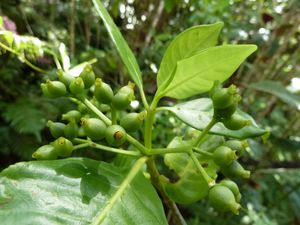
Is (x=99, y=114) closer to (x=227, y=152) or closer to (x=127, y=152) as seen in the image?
(x=127, y=152)

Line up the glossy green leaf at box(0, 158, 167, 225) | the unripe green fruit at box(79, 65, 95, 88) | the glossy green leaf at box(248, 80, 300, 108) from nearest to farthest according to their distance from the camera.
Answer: the glossy green leaf at box(0, 158, 167, 225) → the unripe green fruit at box(79, 65, 95, 88) → the glossy green leaf at box(248, 80, 300, 108)

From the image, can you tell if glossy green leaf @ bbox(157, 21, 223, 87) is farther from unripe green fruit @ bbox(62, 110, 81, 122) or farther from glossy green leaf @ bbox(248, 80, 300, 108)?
glossy green leaf @ bbox(248, 80, 300, 108)

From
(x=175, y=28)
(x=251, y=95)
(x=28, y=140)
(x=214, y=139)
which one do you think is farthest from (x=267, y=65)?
(x=214, y=139)

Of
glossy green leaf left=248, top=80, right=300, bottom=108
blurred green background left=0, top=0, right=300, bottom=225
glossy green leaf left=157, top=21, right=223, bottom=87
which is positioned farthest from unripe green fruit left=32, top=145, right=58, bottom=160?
glossy green leaf left=248, top=80, right=300, bottom=108

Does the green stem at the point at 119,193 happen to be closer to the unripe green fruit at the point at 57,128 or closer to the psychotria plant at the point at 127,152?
the psychotria plant at the point at 127,152

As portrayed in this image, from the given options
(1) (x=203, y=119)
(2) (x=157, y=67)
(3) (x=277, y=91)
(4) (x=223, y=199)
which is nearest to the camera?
(4) (x=223, y=199)

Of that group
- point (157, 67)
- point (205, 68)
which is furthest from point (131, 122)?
point (157, 67)

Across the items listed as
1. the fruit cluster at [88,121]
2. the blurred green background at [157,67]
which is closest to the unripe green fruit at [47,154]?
the fruit cluster at [88,121]
